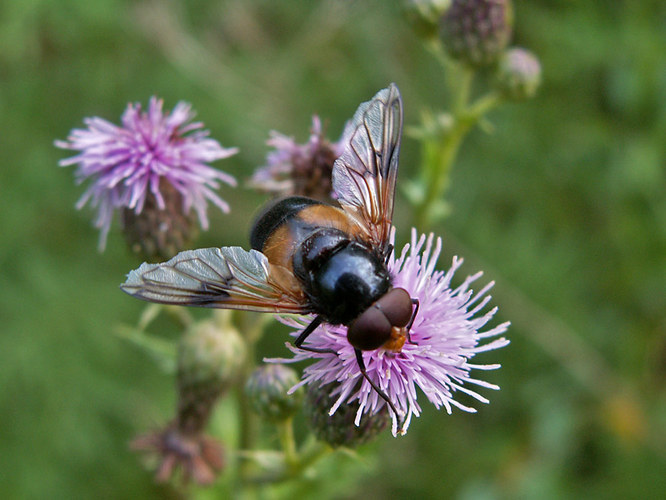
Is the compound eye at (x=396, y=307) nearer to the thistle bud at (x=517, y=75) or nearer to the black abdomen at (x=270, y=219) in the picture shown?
the black abdomen at (x=270, y=219)

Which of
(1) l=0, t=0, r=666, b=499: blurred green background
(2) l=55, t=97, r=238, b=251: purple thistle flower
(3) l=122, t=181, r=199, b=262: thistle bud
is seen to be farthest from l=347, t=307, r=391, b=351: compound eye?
(1) l=0, t=0, r=666, b=499: blurred green background

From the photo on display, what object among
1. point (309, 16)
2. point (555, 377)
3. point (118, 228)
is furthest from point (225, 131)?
point (555, 377)

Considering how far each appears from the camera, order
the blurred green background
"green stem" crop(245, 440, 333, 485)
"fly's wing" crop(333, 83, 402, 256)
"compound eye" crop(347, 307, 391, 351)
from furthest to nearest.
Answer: the blurred green background < "green stem" crop(245, 440, 333, 485) < "fly's wing" crop(333, 83, 402, 256) < "compound eye" crop(347, 307, 391, 351)

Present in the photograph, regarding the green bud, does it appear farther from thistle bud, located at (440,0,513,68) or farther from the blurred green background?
thistle bud, located at (440,0,513,68)

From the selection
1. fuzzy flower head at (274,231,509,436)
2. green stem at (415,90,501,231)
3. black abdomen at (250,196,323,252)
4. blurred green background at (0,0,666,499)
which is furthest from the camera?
blurred green background at (0,0,666,499)

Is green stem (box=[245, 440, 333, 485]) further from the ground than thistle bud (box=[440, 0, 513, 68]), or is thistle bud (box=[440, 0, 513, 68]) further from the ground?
thistle bud (box=[440, 0, 513, 68])

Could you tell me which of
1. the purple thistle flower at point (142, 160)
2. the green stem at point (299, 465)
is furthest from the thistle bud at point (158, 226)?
the green stem at point (299, 465)

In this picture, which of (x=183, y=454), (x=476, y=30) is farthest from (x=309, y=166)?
(x=183, y=454)
